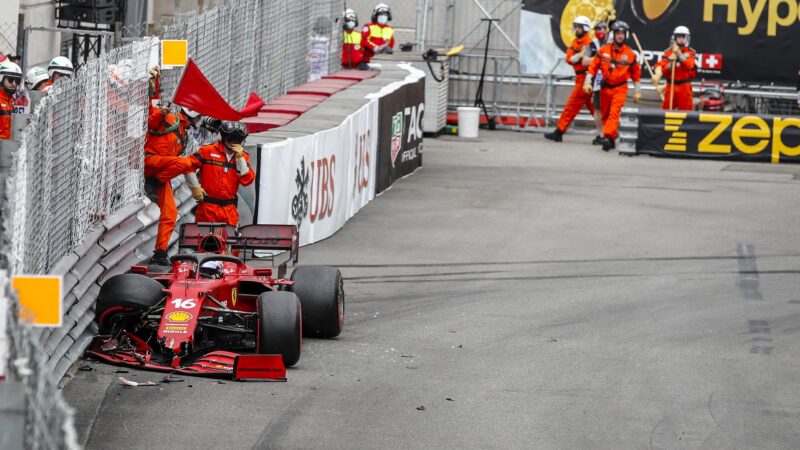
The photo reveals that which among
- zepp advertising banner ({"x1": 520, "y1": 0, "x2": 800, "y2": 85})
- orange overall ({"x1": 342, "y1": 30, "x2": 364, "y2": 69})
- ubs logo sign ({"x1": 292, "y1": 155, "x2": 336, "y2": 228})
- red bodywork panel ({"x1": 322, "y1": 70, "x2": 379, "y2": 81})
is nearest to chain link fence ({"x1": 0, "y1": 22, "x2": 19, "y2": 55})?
red bodywork panel ({"x1": 322, "y1": 70, "x2": 379, "y2": 81})

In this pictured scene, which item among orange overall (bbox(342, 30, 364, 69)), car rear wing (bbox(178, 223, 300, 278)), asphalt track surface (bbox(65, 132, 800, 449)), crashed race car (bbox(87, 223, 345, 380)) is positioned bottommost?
asphalt track surface (bbox(65, 132, 800, 449))

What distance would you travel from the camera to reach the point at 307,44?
74.8 feet

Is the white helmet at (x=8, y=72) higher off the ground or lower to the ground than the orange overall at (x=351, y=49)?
lower

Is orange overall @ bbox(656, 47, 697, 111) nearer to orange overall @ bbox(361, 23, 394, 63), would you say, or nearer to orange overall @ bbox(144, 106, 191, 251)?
orange overall @ bbox(361, 23, 394, 63)

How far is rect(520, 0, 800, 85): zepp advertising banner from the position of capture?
2678 cm

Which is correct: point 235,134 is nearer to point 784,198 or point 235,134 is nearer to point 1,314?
point 1,314

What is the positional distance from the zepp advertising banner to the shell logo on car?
18095 mm

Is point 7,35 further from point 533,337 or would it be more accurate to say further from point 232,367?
point 232,367

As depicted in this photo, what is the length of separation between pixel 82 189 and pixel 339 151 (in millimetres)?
5808

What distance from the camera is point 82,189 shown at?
11.1 m

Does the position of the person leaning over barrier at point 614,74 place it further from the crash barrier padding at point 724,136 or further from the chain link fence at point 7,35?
the chain link fence at point 7,35

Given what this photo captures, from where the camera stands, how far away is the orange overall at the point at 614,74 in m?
24.5

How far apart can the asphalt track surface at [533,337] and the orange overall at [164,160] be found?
70.8 inches

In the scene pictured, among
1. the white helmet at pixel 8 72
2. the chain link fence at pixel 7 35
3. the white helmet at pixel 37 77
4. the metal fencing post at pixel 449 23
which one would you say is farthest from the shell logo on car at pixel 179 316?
the metal fencing post at pixel 449 23
